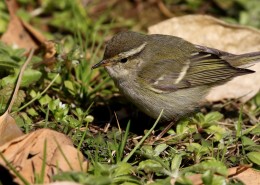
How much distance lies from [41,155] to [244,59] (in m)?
2.68

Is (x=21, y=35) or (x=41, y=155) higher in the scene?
(x=21, y=35)

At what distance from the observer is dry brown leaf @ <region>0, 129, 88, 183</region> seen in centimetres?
389

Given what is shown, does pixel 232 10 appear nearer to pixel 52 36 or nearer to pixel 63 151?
pixel 52 36

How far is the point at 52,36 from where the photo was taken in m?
6.78

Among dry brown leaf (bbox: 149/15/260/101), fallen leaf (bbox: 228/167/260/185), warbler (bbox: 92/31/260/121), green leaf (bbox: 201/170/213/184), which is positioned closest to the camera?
green leaf (bbox: 201/170/213/184)

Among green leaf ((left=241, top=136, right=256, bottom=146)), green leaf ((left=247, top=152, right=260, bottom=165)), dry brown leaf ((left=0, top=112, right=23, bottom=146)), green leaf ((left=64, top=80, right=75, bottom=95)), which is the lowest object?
green leaf ((left=241, top=136, right=256, bottom=146))

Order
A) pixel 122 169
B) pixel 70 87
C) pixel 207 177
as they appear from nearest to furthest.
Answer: pixel 207 177 → pixel 122 169 → pixel 70 87

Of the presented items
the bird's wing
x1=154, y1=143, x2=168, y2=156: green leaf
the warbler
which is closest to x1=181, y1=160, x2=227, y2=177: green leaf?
x1=154, y1=143, x2=168, y2=156: green leaf

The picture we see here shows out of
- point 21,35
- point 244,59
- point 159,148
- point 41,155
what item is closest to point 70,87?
point 21,35

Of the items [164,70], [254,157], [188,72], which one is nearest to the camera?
[254,157]

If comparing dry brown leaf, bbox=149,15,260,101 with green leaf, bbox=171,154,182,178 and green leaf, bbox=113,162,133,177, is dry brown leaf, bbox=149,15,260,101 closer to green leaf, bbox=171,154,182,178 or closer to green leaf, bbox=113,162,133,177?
green leaf, bbox=171,154,182,178

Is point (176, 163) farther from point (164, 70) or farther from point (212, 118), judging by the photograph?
point (164, 70)

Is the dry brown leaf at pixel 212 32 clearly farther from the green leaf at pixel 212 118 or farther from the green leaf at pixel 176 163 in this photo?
the green leaf at pixel 176 163

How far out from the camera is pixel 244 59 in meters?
5.72
